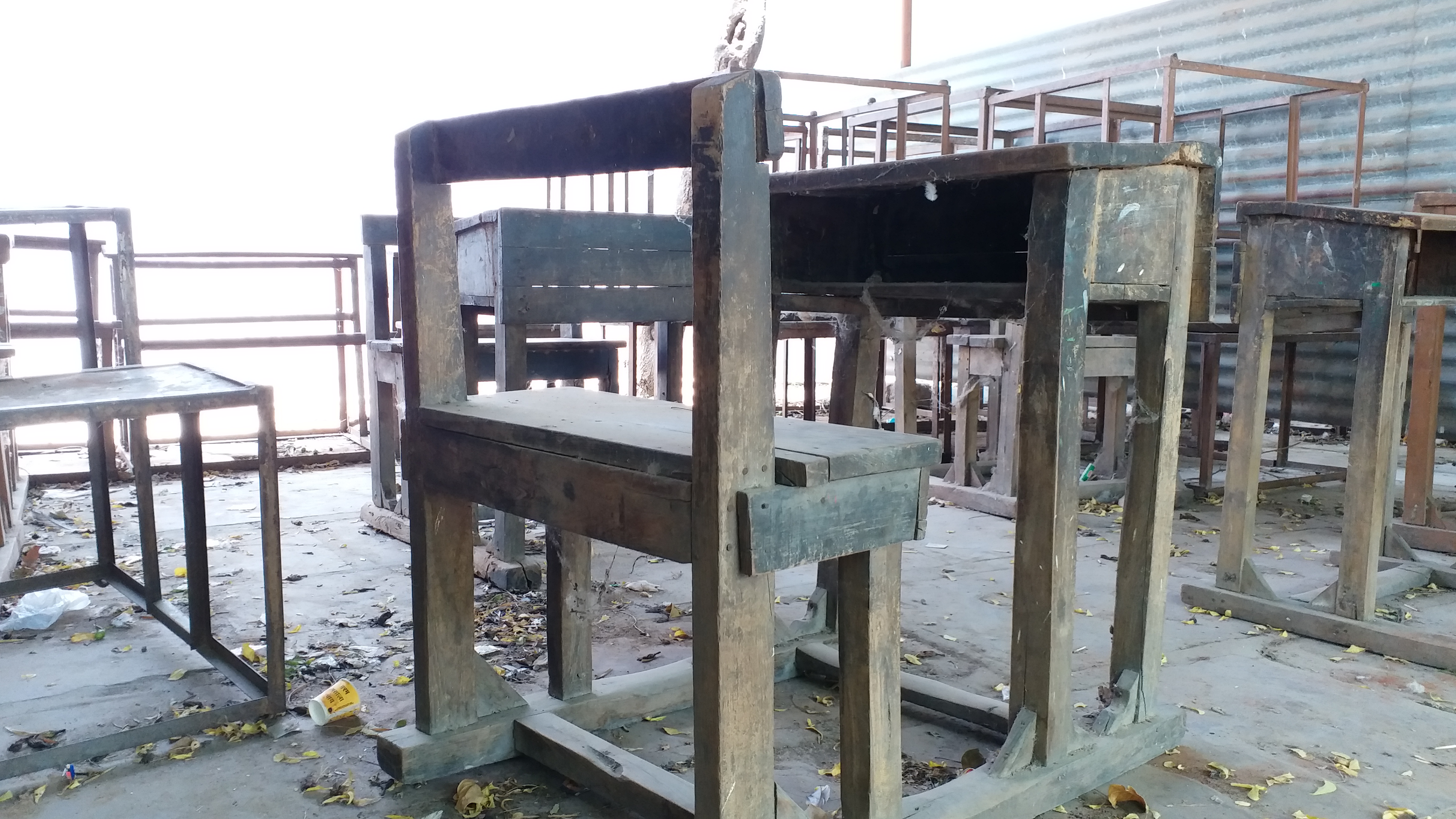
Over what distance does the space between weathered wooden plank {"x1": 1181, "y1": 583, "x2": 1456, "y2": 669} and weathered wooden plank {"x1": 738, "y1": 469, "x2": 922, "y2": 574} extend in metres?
2.13

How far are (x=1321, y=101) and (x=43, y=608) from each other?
805cm

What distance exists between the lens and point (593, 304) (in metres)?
3.78

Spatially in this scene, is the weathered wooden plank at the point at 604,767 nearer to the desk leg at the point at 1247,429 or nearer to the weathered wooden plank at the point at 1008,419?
the desk leg at the point at 1247,429

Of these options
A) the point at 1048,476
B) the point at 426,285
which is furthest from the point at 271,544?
the point at 1048,476

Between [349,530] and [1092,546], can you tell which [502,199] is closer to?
[349,530]

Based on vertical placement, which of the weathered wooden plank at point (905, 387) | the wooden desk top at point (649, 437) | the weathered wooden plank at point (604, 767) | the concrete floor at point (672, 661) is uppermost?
the wooden desk top at point (649, 437)

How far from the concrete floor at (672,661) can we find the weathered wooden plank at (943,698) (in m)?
0.06

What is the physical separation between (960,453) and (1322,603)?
7.13 ft

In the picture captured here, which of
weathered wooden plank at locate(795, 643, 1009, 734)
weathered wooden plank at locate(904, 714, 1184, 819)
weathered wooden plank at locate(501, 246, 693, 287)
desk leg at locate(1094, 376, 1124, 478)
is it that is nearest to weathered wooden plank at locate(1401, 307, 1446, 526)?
desk leg at locate(1094, 376, 1124, 478)

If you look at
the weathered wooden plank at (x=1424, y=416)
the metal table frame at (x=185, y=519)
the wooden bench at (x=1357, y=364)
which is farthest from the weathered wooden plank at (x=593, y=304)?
the weathered wooden plank at (x=1424, y=416)

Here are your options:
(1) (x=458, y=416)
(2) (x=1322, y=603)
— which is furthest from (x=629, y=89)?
(2) (x=1322, y=603)

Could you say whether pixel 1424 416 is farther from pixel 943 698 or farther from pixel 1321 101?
pixel 1321 101

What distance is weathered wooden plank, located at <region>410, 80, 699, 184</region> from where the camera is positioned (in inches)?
58.8

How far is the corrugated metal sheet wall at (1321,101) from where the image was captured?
272 inches
